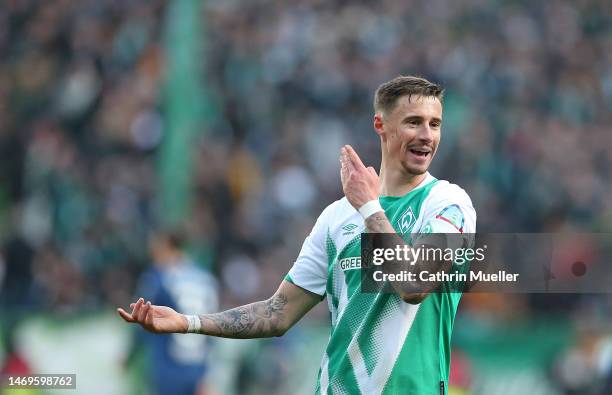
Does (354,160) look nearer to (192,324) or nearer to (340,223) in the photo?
(340,223)

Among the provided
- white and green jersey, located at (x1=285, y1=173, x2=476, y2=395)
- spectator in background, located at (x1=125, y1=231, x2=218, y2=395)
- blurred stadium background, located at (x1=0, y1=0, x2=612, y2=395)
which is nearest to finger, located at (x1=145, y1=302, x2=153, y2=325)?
white and green jersey, located at (x1=285, y1=173, x2=476, y2=395)

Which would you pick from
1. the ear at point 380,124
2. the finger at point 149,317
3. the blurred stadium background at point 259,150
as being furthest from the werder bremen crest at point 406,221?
the blurred stadium background at point 259,150

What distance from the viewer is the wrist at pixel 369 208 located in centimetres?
494

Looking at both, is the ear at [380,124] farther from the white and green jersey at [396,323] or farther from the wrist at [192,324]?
the wrist at [192,324]

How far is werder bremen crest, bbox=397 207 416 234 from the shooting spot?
5.09m

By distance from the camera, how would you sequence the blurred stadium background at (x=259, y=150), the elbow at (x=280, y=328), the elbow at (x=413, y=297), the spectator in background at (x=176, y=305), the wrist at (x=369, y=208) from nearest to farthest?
the elbow at (x=413, y=297), the wrist at (x=369, y=208), the elbow at (x=280, y=328), the spectator in background at (x=176, y=305), the blurred stadium background at (x=259, y=150)

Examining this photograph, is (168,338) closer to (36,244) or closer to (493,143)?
(36,244)

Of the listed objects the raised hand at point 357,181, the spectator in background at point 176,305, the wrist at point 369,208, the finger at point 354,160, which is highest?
the spectator in background at point 176,305

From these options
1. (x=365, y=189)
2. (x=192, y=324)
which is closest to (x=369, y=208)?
(x=365, y=189)

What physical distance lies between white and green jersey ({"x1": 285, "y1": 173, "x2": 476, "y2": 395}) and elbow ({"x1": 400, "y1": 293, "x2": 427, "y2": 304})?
0.57ft

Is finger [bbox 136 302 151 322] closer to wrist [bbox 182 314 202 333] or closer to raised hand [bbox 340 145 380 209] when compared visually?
wrist [bbox 182 314 202 333]

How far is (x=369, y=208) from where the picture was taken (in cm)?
496

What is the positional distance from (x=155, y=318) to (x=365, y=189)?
109cm

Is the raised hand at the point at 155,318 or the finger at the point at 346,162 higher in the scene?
the finger at the point at 346,162
